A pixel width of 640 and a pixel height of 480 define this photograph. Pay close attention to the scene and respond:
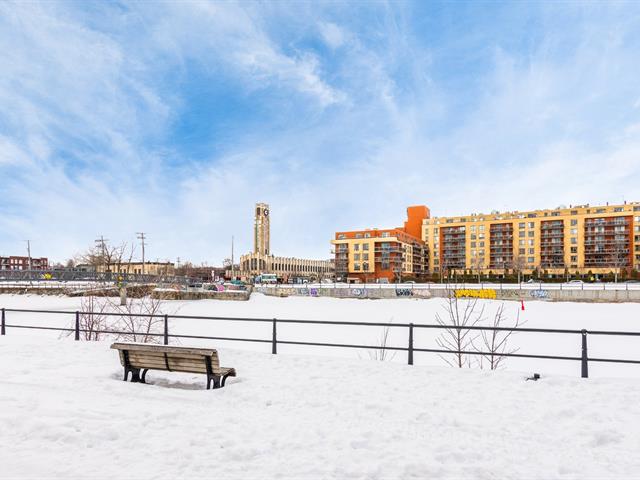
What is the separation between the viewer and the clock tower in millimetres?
187650

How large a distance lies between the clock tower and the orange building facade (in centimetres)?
6520

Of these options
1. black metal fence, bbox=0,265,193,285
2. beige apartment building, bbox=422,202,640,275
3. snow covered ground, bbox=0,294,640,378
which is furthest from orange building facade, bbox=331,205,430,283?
snow covered ground, bbox=0,294,640,378

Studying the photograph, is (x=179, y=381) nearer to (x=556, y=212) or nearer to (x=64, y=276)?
(x=64, y=276)

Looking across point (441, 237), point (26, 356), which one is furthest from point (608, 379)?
point (441, 237)

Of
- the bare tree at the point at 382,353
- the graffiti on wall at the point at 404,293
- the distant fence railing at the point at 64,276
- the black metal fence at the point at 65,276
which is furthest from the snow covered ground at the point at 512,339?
the distant fence railing at the point at 64,276

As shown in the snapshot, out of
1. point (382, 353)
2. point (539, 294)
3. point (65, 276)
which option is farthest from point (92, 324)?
point (539, 294)

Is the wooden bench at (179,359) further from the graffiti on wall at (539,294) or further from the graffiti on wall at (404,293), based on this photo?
the graffiti on wall at (539,294)

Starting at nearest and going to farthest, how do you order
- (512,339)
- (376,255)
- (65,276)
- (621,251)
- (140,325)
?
(140,325) < (512,339) < (65,276) < (621,251) < (376,255)

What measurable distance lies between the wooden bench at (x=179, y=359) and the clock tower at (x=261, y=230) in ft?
588

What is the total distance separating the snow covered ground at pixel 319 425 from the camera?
4.57 m

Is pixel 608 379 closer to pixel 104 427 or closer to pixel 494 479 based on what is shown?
pixel 494 479

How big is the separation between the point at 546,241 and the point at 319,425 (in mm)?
124379

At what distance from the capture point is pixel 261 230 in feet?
618

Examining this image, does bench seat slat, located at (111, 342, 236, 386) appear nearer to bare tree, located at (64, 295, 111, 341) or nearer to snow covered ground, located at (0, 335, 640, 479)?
snow covered ground, located at (0, 335, 640, 479)
